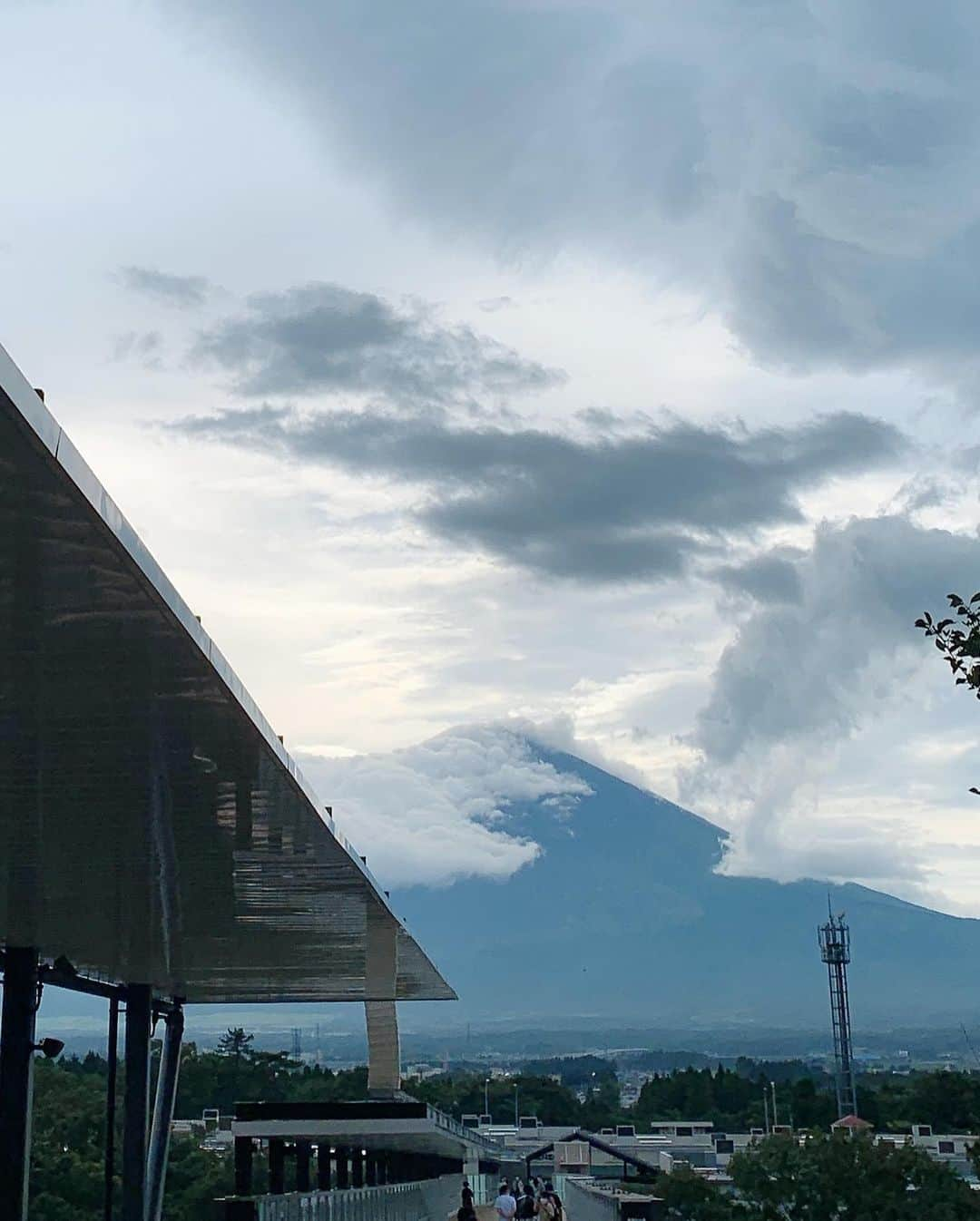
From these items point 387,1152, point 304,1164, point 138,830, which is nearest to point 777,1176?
point 387,1152

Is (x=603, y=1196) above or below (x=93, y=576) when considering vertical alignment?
below

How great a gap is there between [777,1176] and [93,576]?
44470 mm

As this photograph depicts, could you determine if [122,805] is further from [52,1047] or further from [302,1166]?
[302,1166]

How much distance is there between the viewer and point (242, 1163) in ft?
98.3

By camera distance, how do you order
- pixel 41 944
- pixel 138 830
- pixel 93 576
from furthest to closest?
pixel 41 944 → pixel 138 830 → pixel 93 576

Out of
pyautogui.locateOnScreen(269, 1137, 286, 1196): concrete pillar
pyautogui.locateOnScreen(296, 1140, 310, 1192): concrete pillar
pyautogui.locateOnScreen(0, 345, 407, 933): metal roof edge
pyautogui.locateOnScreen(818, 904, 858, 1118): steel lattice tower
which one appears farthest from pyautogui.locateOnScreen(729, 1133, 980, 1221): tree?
pyautogui.locateOnScreen(0, 345, 407, 933): metal roof edge

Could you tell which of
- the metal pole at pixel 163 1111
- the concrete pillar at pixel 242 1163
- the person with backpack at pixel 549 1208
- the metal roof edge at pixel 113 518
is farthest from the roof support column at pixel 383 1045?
the metal roof edge at pixel 113 518

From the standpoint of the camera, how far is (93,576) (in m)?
7.57

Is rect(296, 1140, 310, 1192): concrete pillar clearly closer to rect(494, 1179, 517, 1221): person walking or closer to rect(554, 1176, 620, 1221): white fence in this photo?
rect(554, 1176, 620, 1221): white fence

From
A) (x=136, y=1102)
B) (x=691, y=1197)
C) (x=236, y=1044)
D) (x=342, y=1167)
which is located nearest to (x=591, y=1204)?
(x=136, y=1102)

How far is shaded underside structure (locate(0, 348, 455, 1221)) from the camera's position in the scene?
721 cm

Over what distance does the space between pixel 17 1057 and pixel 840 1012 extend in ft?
225

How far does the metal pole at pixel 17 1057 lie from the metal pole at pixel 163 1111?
10859 mm

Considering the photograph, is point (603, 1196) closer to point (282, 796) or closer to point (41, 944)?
point (41, 944)
